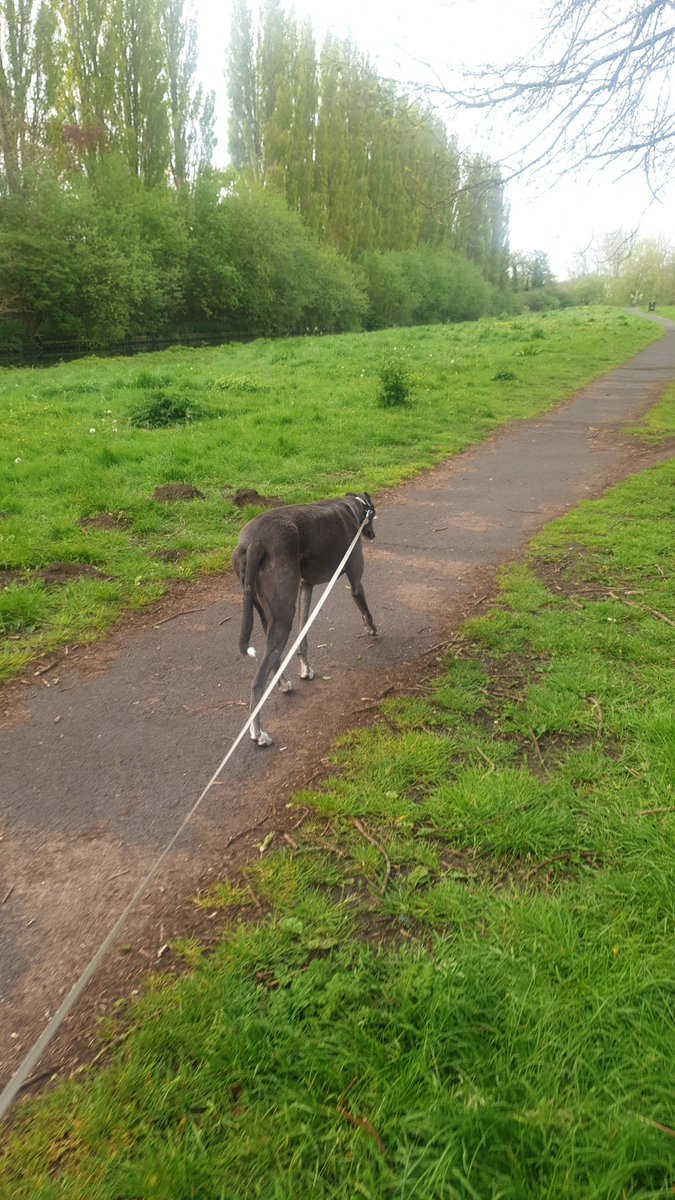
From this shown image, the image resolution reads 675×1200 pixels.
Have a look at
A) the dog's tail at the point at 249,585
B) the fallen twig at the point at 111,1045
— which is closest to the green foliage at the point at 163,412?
the dog's tail at the point at 249,585

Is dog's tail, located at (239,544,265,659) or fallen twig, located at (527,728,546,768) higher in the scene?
dog's tail, located at (239,544,265,659)

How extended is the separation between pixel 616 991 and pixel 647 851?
73 centimetres

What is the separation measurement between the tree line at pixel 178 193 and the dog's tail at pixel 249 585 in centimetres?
949

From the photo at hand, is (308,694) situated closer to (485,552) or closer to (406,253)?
(485,552)

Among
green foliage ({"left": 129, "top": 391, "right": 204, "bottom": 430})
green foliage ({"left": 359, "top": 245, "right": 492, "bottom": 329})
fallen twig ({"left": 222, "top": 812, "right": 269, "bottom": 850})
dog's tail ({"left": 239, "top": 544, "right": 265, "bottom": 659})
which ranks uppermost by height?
green foliage ({"left": 359, "top": 245, "right": 492, "bottom": 329})

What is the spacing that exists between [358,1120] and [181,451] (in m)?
8.60

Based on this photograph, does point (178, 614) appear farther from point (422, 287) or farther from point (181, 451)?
point (422, 287)

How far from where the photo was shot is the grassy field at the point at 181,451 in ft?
19.2

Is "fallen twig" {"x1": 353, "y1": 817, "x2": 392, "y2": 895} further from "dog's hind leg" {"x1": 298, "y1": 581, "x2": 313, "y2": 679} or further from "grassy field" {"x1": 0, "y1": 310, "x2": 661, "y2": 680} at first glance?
"grassy field" {"x1": 0, "y1": 310, "x2": 661, "y2": 680}

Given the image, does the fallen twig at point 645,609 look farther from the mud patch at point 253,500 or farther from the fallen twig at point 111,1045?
the fallen twig at point 111,1045

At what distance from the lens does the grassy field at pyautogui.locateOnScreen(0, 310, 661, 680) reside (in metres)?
5.85

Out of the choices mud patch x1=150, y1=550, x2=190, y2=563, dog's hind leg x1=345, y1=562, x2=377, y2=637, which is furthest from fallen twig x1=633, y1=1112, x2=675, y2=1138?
mud patch x1=150, y1=550, x2=190, y2=563

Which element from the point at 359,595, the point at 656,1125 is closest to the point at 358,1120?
the point at 656,1125

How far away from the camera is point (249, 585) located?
3.68m
